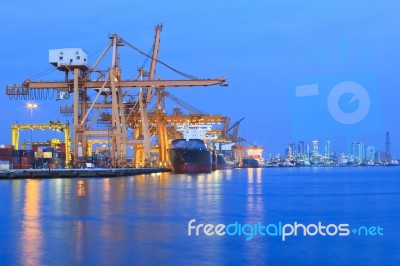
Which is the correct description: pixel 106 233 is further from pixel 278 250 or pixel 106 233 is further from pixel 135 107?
pixel 135 107

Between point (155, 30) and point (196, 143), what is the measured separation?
17.1m

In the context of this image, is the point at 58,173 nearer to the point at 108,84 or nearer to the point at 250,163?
the point at 108,84

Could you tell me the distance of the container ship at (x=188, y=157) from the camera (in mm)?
83188

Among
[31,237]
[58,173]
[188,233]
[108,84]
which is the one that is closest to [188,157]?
[108,84]

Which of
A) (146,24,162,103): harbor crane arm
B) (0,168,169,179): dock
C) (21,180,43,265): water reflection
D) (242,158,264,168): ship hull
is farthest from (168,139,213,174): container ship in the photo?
(242,158,264,168): ship hull

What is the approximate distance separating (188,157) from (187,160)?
1.39 ft

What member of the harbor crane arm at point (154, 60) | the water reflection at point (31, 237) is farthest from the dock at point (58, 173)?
the water reflection at point (31, 237)

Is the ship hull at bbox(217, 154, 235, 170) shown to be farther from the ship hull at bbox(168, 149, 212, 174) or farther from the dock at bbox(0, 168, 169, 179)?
the dock at bbox(0, 168, 169, 179)

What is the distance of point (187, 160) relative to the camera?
83.8 meters

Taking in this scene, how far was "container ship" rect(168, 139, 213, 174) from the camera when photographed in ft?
273

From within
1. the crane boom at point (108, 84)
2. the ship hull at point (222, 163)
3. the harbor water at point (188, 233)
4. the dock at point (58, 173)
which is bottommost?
the harbor water at point (188, 233)

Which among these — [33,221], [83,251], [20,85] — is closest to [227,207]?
[33,221]

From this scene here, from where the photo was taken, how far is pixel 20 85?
5966cm

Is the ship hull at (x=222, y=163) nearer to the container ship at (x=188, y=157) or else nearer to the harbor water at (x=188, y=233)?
the container ship at (x=188, y=157)
